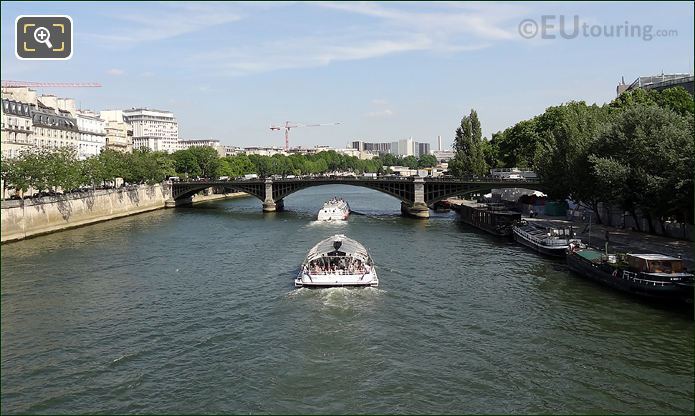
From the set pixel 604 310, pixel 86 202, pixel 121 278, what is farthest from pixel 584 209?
pixel 86 202

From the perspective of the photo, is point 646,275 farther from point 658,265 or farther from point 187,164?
point 187,164

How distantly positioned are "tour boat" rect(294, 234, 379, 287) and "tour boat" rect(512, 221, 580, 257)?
A: 58.6 ft

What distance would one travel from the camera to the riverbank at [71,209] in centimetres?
5981

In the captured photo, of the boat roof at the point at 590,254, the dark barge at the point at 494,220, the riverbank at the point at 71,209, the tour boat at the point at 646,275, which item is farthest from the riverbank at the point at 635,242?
the riverbank at the point at 71,209

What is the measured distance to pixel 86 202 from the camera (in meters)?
77.5

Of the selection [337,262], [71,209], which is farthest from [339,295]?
[71,209]

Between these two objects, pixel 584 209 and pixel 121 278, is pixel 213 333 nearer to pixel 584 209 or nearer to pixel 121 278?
pixel 121 278

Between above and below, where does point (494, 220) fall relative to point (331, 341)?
above

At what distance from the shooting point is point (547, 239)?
160 feet

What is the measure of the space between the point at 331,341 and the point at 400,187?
70.7 m

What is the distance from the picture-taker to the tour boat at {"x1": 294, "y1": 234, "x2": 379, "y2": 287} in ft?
119

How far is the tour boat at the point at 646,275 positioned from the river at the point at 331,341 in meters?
0.99

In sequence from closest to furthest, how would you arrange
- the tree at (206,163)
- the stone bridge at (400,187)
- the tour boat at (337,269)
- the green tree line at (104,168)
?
the tour boat at (337,269)
the green tree line at (104,168)
the stone bridge at (400,187)
the tree at (206,163)

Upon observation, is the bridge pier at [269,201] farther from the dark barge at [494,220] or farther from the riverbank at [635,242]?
the riverbank at [635,242]
